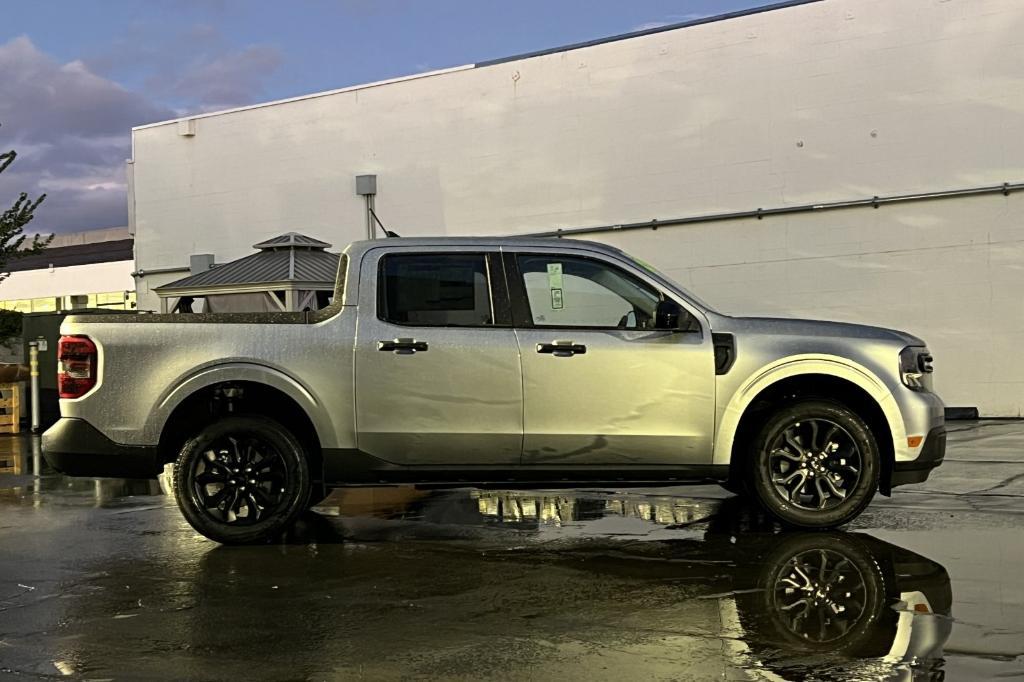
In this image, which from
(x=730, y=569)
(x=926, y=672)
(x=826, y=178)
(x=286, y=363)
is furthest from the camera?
(x=826, y=178)

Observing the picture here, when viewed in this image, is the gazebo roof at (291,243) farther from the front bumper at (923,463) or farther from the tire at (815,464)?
the front bumper at (923,463)

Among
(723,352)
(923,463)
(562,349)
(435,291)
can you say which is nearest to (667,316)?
(723,352)

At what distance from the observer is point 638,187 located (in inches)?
857

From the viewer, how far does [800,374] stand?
7.44 m

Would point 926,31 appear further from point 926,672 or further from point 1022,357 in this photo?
point 926,672

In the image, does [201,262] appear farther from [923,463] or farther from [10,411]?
[923,463]

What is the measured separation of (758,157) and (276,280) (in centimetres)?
895

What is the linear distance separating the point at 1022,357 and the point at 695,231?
607cm

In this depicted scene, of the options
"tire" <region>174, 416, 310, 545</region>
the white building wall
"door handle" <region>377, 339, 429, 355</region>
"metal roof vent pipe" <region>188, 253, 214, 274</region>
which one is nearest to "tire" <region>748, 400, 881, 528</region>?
"door handle" <region>377, 339, 429, 355</region>

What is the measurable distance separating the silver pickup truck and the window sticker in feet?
0.09

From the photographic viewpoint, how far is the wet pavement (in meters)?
4.60

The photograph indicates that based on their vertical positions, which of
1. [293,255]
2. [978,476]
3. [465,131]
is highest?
[465,131]

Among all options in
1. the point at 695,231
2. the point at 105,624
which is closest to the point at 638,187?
the point at 695,231

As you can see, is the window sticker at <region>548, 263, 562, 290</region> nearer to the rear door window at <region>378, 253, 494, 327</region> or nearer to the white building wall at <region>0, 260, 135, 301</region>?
the rear door window at <region>378, 253, 494, 327</region>
